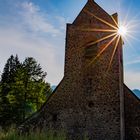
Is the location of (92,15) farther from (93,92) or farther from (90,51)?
(93,92)

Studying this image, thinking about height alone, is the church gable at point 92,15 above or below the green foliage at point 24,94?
above

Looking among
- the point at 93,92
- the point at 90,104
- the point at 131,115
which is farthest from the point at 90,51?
the point at 131,115

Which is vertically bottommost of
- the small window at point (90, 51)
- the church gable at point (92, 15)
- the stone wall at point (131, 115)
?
the stone wall at point (131, 115)

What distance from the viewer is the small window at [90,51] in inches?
743

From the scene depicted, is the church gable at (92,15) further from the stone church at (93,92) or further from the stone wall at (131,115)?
the stone wall at (131,115)

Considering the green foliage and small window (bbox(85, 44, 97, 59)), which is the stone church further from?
the green foliage

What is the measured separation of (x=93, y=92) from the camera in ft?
60.2

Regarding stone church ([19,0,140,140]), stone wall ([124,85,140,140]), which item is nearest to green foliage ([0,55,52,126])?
stone church ([19,0,140,140])

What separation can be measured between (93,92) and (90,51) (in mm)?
2813

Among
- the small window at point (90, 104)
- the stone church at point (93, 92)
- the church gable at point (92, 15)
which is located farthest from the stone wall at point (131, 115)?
the church gable at point (92, 15)

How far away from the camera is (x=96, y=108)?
18000 mm

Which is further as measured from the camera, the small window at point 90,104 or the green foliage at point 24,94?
the green foliage at point 24,94

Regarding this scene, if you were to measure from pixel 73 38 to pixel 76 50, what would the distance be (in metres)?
0.91

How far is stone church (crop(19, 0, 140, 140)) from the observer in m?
17.8
